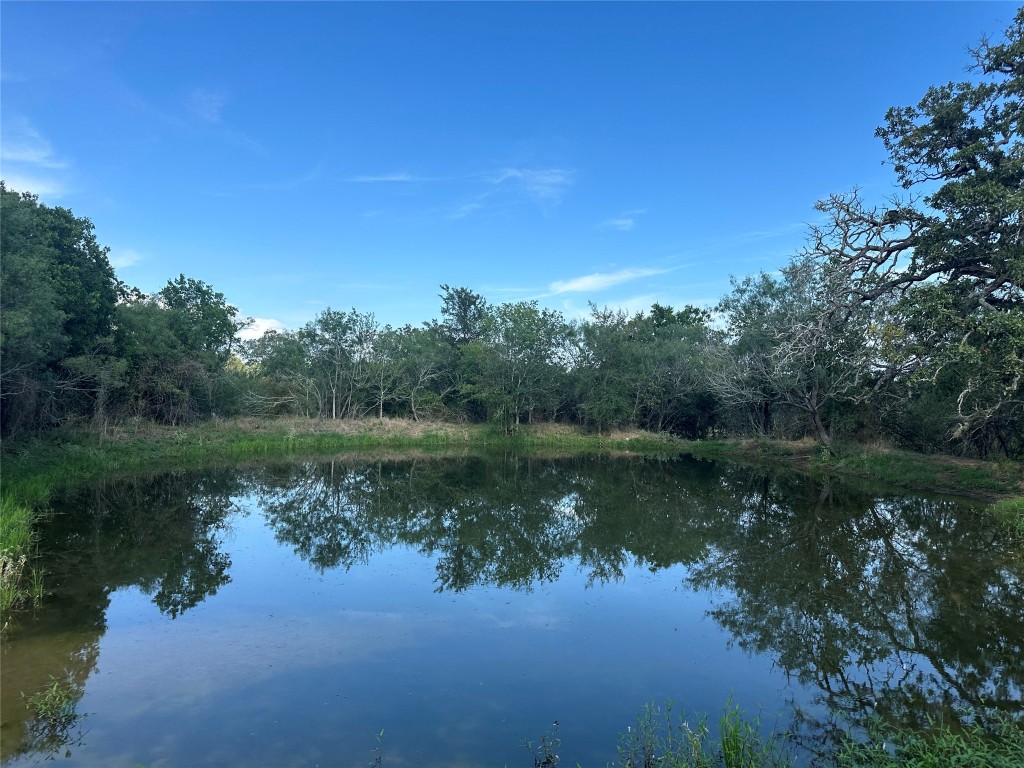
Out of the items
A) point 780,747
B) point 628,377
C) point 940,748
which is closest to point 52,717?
point 780,747

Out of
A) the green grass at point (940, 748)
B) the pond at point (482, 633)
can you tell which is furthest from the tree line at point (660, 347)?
the green grass at point (940, 748)

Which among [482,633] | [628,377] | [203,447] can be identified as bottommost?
[482,633]

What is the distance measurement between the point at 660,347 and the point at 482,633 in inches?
1346

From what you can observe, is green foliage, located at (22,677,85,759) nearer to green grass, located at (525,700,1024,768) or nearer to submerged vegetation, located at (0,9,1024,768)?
submerged vegetation, located at (0,9,1024,768)

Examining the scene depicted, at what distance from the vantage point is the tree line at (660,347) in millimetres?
13859

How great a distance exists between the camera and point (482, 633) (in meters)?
7.67

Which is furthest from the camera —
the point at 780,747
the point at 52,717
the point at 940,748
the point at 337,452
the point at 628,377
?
the point at 628,377

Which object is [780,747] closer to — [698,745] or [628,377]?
[698,745]

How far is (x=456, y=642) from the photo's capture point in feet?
24.1

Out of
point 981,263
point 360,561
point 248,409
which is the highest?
point 981,263

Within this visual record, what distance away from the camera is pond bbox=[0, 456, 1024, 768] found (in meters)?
5.30

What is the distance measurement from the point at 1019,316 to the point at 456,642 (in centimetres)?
1366

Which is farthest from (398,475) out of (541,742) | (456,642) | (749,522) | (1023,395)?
(1023,395)

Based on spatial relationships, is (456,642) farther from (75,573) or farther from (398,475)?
(398,475)
